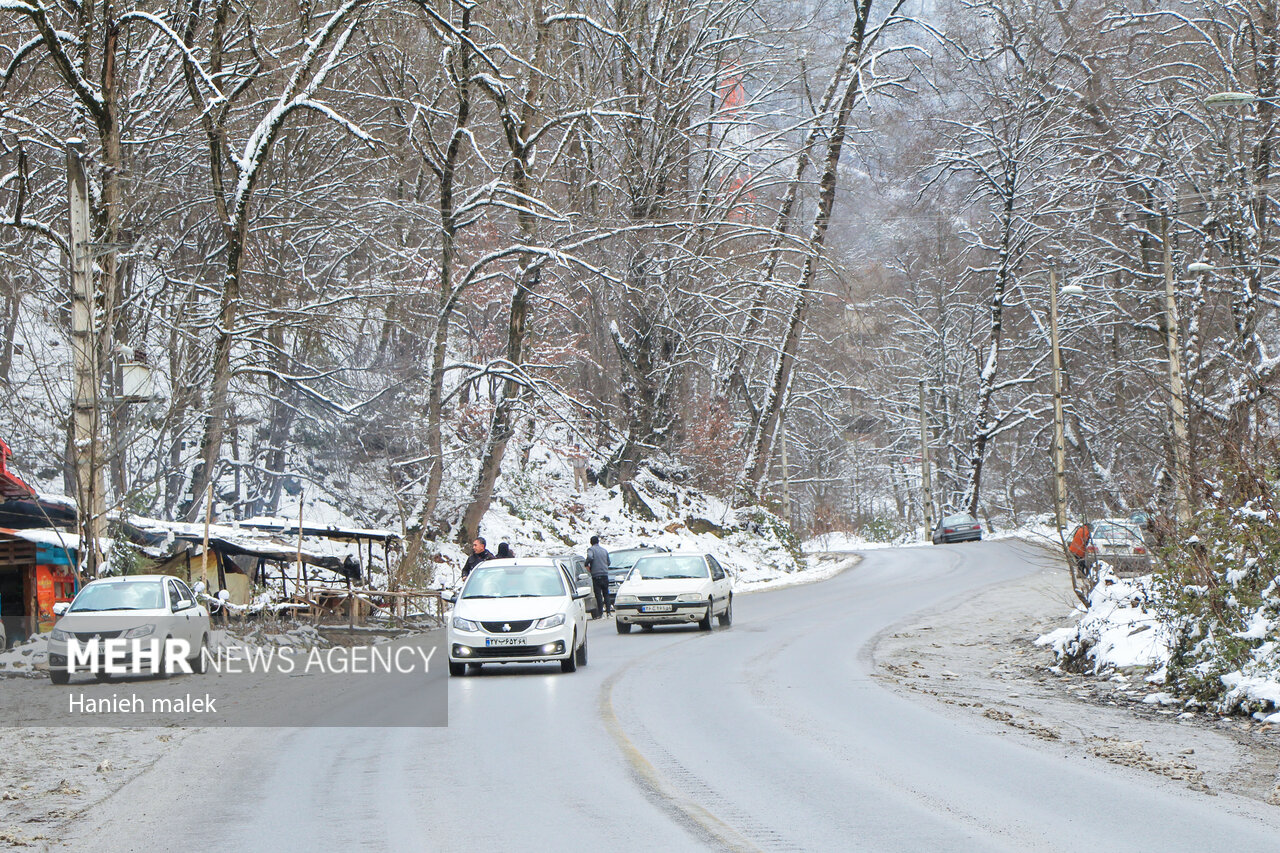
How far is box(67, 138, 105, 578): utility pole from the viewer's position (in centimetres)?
2056

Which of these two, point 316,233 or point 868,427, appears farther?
point 868,427

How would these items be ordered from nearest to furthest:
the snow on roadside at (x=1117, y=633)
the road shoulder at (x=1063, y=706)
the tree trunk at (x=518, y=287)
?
the road shoulder at (x=1063, y=706) → the snow on roadside at (x=1117, y=633) → the tree trunk at (x=518, y=287)

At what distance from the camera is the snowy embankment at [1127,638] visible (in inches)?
567

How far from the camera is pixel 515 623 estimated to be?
18.3 m

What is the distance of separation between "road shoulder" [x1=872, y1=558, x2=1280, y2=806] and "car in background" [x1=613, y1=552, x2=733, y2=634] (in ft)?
11.6

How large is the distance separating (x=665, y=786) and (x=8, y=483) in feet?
65.0

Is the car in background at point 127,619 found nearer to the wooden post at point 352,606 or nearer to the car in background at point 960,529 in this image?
the wooden post at point 352,606

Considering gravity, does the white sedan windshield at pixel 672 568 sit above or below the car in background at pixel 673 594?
above

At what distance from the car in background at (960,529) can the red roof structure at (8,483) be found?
4857 cm

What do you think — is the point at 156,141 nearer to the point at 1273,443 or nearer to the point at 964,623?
the point at 964,623

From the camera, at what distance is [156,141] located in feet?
90.1

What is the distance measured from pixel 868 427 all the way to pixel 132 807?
3113 inches

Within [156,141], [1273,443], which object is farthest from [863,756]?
[156,141]

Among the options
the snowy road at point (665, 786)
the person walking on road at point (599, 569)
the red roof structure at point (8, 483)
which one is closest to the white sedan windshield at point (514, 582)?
the snowy road at point (665, 786)
